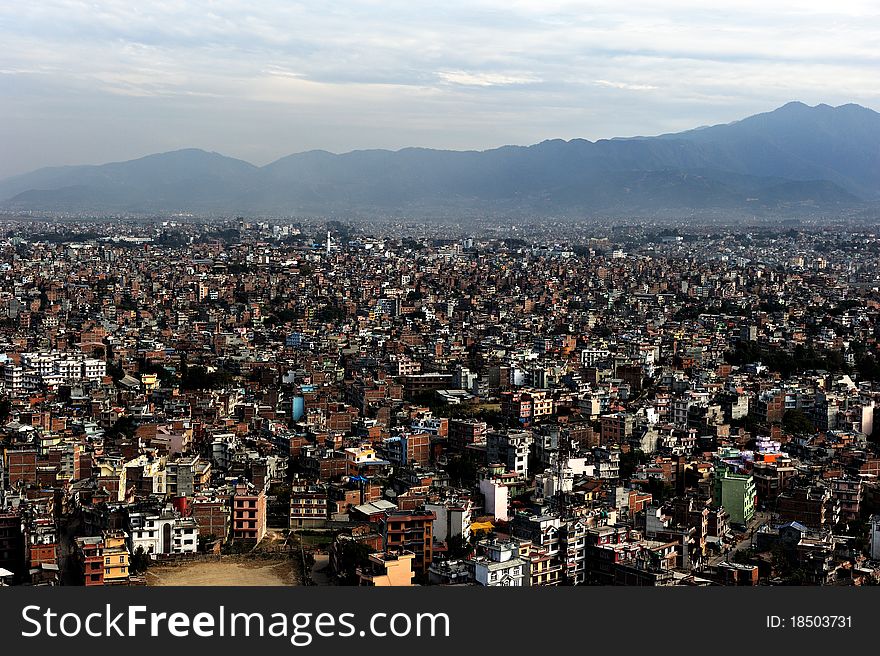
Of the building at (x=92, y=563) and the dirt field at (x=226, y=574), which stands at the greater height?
the building at (x=92, y=563)

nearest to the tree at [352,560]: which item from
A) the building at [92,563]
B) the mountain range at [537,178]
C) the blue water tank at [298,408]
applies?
the building at [92,563]

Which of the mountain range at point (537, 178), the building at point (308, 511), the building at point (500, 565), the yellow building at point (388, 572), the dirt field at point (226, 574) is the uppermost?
the mountain range at point (537, 178)

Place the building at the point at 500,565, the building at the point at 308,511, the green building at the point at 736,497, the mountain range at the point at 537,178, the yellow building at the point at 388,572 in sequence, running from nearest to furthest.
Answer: the building at the point at 500,565
the yellow building at the point at 388,572
the building at the point at 308,511
the green building at the point at 736,497
the mountain range at the point at 537,178

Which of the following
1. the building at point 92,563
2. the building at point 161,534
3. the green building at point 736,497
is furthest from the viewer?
the green building at point 736,497

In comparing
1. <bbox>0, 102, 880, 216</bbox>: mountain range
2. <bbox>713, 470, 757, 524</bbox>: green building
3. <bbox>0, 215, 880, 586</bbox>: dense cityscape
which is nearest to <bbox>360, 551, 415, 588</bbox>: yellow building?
<bbox>0, 215, 880, 586</bbox>: dense cityscape

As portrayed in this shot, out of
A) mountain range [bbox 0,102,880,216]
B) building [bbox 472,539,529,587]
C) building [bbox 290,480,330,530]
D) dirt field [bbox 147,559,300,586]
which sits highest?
mountain range [bbox 0,102,880,216]

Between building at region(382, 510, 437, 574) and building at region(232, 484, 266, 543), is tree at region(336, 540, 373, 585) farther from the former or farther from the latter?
building at region(232, 484, 266, 543)

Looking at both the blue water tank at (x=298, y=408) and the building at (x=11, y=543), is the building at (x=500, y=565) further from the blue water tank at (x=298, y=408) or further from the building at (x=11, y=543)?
the blue water tank at (x=298, y=408)

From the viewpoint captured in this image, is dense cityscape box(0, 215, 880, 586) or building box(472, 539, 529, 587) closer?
building box(472, 539, 529, 587)

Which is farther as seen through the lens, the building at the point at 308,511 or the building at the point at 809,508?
the building at the point at 308,511
